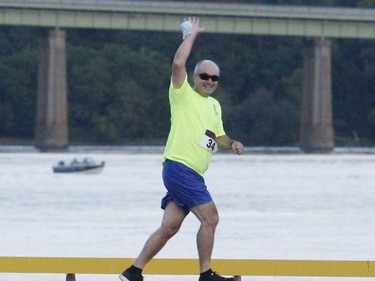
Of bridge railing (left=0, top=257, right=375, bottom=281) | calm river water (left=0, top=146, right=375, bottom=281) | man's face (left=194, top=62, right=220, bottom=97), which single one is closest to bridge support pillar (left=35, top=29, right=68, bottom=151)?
calm river water (left=0, top=146, right=375, bottom=281)

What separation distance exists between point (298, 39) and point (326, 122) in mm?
23204

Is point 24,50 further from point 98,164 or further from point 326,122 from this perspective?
point 98,164

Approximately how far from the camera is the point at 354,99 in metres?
113

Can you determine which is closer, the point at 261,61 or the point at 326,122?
the point at 326,122

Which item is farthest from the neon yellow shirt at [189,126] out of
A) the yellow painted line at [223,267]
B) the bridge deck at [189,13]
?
the bridge deck at [189,13]

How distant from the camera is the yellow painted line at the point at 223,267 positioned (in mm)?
13328

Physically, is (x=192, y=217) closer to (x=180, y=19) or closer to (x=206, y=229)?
(x=206, y=229)

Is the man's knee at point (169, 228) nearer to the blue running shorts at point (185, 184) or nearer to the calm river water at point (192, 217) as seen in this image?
the blue running shorts at point (185, 184)

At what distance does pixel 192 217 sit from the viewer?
143 ft

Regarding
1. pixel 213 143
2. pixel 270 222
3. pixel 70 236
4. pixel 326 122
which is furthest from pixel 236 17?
pixel 213 143

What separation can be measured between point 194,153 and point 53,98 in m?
79.1

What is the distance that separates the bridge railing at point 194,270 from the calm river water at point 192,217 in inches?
310

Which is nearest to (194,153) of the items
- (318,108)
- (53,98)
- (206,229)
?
(206,229)

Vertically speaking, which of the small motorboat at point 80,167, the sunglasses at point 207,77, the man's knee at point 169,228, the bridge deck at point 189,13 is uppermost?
the bridge deck at point 189,13
